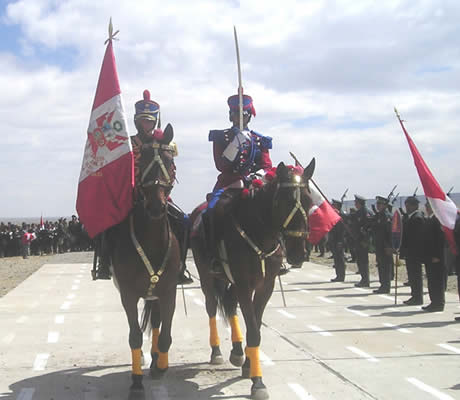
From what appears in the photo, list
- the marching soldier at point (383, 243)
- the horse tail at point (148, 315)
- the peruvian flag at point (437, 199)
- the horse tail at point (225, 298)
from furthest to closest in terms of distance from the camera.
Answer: the marching soldier at point (383, 243), the peruvian flag at point (437, 199), the horse tail at point (225, 298), the horse tail at point (148, 315)

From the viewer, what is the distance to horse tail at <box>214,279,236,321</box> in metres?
8.13

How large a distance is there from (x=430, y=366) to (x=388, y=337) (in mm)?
1974

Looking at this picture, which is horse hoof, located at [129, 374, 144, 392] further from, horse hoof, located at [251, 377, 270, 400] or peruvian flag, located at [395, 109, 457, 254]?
peruvian flag, located at [395, 109, 457, 254]

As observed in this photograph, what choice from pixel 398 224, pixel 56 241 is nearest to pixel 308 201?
pixel 398 224

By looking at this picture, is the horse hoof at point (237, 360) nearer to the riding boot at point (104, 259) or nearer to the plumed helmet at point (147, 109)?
the riding boot at point (104, 259)

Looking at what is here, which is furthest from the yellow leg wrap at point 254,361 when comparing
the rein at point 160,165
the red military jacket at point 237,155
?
the red military jacket at point 237,155

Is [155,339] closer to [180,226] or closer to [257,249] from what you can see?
[180,226]

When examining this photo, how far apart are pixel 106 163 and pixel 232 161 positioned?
165cm

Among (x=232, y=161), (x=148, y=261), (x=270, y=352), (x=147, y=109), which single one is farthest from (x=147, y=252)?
(x=270, y=352)

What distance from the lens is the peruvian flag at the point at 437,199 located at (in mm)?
10781

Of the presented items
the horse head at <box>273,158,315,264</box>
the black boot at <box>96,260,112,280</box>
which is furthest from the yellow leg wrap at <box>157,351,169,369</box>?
the horse head at <box>273,158,315,264</box>

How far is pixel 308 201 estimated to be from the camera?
642 centimetres

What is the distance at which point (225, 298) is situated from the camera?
823 cm

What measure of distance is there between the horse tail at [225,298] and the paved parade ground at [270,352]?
26.0 inches
